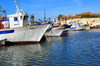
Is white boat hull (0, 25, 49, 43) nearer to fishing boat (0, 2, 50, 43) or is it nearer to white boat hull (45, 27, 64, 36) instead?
fishing boat (0, 2, 50, 43)

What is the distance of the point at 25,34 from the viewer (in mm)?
29406

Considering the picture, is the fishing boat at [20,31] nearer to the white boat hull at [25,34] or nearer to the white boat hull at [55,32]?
the white boat hull at [25,34]

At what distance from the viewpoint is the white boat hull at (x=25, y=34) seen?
1143 inches

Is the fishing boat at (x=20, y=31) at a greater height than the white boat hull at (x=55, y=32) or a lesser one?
greater

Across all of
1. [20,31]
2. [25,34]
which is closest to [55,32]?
[25,34]

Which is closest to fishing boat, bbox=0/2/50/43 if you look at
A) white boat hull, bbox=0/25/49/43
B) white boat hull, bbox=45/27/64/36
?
white boat hull, bbox=0/25/49/43

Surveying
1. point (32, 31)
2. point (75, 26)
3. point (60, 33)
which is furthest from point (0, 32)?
point (75, 26)

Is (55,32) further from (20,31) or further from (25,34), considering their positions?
(20,31)

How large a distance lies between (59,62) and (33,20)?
2342 centimetres

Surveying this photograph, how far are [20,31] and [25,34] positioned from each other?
3.74ft

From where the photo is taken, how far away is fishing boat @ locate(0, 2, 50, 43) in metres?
29.0

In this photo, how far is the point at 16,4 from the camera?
102 feet

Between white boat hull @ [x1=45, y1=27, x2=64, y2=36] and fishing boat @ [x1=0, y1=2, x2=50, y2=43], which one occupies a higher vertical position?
fishing boat @ [x1=0, y1=2, x2=50, y2=43]

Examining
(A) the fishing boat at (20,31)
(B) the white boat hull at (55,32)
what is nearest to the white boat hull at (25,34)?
(A) the fishing boat at (20,31)
